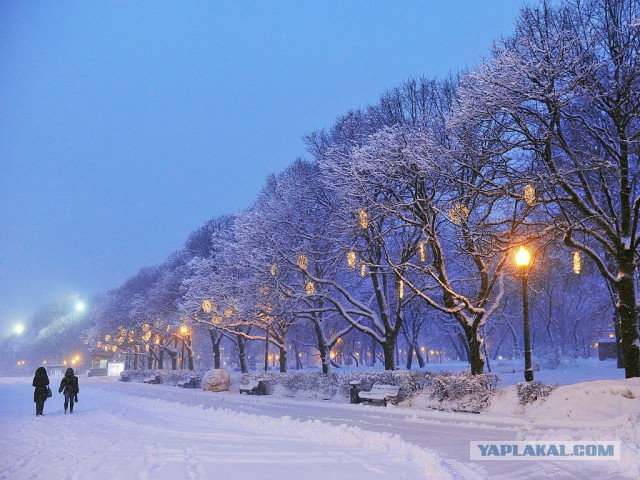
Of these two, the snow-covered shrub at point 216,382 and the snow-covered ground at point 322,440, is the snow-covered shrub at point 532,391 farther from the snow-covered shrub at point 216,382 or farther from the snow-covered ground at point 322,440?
the snow-covered shrub at point 216,382

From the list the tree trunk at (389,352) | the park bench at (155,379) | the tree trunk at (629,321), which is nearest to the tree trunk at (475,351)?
the tree trunk at (629,321)

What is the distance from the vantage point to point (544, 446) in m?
11.0

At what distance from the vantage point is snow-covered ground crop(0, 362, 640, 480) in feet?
28.4

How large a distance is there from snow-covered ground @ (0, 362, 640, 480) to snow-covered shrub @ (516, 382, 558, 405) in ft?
1.03

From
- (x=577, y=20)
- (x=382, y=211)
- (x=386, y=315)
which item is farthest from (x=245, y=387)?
(x=577, y=20)

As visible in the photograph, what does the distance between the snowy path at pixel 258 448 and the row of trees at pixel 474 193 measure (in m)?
7.30

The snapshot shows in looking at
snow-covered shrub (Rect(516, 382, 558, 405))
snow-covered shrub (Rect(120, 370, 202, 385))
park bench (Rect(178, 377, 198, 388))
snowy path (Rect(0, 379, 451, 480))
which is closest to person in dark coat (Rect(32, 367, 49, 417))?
snowy path (Rect(0, 379, 451, 480))

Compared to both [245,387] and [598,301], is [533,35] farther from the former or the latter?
[598,301]

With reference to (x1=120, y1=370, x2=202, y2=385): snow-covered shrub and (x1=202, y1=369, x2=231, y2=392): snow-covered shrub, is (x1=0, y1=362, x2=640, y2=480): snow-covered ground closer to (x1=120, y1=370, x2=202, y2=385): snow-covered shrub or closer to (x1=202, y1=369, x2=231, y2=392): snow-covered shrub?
(x1=202, y1=369, x2=231, y2=392): snow-covered shrub

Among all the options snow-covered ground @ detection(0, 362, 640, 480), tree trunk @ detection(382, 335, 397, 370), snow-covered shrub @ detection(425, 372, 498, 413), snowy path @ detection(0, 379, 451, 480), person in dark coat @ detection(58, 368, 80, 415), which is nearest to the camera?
snowy path @ detection(0, 379, 451, 480)

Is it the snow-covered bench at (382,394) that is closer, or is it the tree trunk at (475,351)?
the tree trunk at (475,351)

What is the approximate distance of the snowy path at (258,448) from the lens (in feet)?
28.0

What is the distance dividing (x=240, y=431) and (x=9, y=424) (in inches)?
343

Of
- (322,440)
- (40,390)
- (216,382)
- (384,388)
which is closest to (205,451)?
(322,440)
